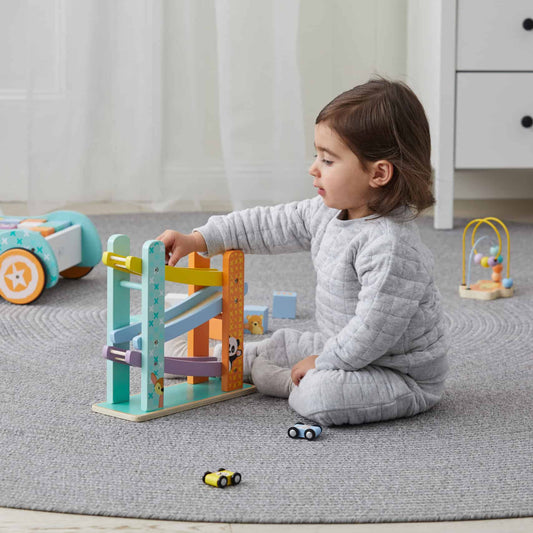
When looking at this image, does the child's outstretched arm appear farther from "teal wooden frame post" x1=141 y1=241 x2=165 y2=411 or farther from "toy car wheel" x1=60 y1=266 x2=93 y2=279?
"toy car wheel" x1=60 y1=266 x2=93 y2=279

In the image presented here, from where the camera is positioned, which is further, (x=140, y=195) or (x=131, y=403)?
(x=140, y=195)

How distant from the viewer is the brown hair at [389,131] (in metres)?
0.96

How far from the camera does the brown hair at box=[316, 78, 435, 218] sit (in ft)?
3.16

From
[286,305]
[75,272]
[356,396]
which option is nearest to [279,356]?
[356,396]

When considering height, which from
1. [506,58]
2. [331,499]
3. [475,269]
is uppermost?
[506,58]

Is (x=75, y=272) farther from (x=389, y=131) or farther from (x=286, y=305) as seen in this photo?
(x=389, y=131)

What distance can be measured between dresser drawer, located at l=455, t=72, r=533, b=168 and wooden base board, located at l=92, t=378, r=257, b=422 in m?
1.19

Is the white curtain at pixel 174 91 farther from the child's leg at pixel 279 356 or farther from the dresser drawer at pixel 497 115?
the child's leg at pixel 279 356

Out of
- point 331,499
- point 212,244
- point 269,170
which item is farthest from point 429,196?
point 269,170

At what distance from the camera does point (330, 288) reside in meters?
1.02

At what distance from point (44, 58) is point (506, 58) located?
1.13 metres

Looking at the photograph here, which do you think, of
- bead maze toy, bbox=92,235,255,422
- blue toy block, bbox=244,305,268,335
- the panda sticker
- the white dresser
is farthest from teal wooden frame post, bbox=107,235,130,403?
the white dresser

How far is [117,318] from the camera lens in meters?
1.00

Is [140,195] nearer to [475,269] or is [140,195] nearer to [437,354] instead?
[475,269]
